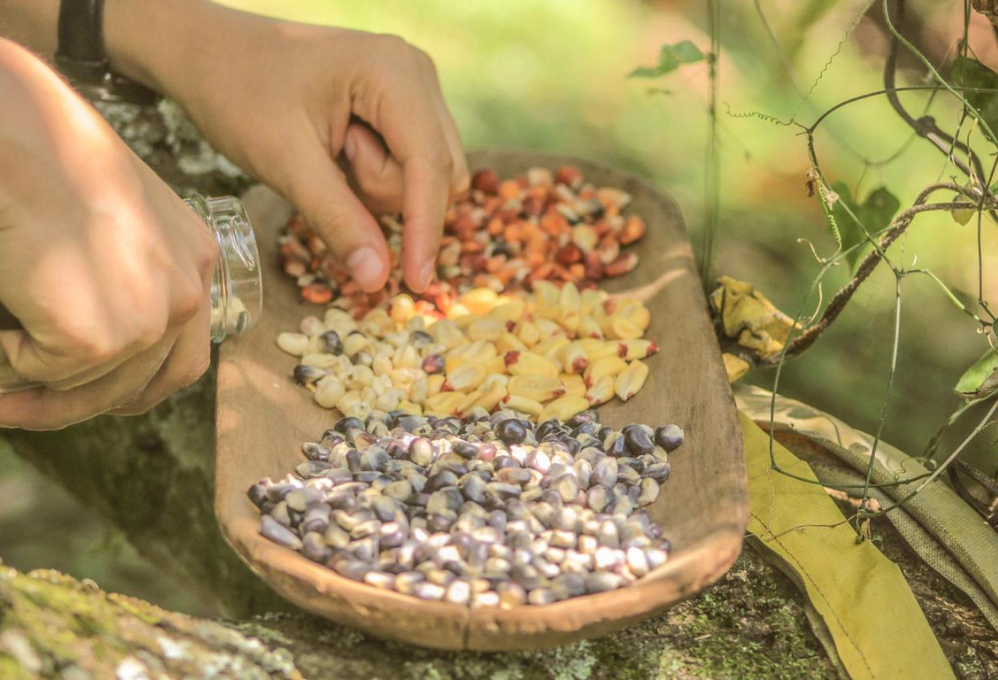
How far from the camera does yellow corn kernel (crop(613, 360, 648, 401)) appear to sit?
3.65 ft

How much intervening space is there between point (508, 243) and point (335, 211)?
10.7 inches

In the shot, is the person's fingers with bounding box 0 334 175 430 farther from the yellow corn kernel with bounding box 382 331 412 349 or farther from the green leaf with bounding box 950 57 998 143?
the green leaf with bounding box 950 57 998 143

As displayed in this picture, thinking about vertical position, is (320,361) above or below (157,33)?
below

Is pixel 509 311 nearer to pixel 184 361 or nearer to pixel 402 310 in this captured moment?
pixel 402 310

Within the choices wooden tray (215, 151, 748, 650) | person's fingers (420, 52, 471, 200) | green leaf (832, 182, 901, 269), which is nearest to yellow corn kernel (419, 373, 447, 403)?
wooden tray (215, 151, 748, 650)

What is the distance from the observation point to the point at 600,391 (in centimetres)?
111

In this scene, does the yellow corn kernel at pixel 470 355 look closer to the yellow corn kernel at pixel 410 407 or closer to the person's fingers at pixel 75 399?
the yellow corn kernel at pixel 410 407

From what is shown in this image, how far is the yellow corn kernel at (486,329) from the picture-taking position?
1191mm

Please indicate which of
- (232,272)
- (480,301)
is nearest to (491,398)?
(480,301)

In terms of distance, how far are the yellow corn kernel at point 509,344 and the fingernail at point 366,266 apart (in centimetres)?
17

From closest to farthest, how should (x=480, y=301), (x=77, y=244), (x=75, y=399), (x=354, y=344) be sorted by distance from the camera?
(x=77, y=244) → (x=75, y=399) → (x=354, y=344) → (x=480, y=301)

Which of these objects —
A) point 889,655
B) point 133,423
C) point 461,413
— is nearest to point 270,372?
point 461,413

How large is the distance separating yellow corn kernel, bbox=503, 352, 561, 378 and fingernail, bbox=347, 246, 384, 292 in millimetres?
198

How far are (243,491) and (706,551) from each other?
0.40 metres
